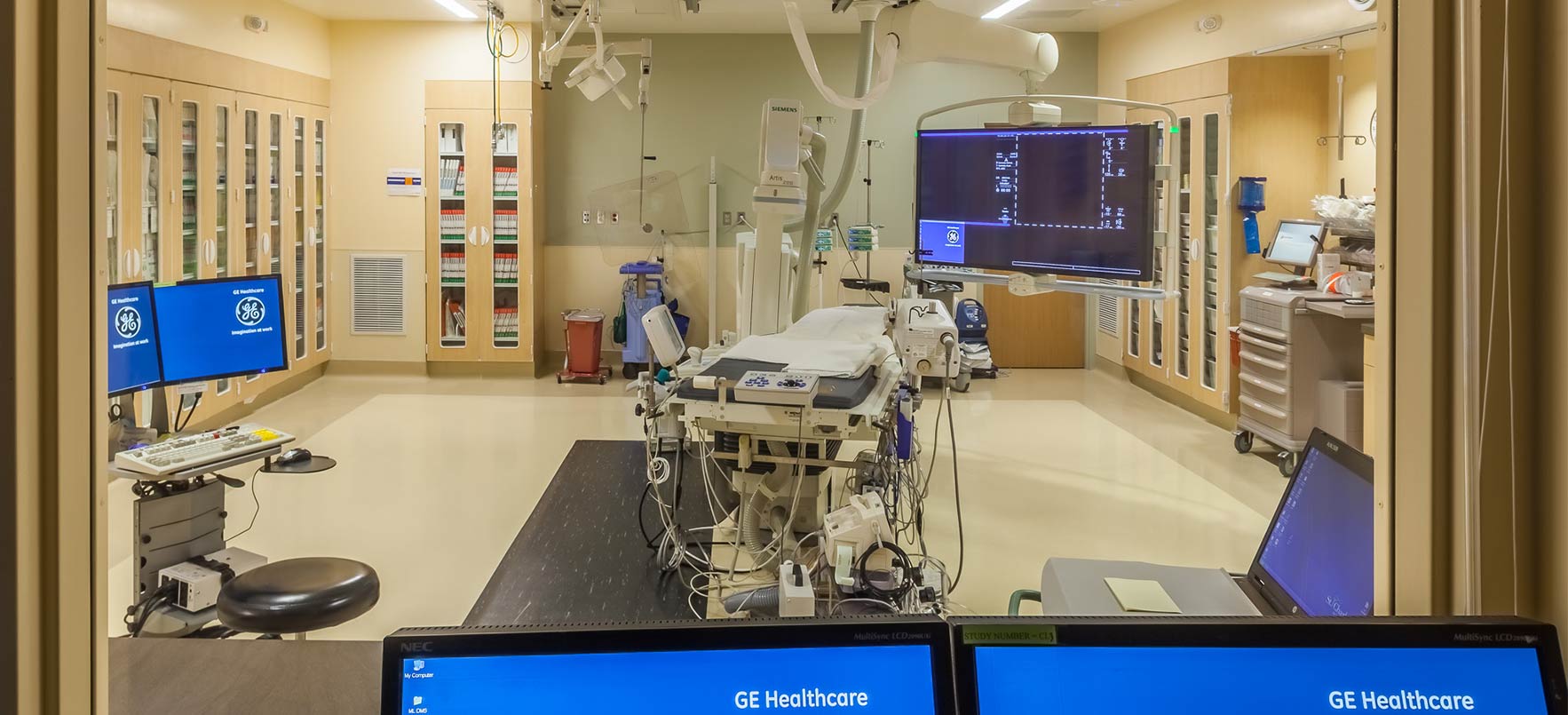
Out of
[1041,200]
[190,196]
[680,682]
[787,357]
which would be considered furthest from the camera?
[190,196]

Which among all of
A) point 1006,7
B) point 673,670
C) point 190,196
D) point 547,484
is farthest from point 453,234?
point 673,670

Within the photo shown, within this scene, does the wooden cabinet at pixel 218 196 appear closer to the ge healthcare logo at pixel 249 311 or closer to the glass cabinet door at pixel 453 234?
the glass cabinet door at pixel 453 234

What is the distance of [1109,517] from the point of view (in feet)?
15.2

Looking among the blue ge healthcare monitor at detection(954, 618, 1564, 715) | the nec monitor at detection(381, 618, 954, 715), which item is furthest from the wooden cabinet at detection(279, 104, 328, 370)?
the blue ge healthcare monitor at detection(954, 618, 1564, 715)

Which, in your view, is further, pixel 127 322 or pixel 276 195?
pixel 276 195

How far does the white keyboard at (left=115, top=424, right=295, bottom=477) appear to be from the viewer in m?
2.78

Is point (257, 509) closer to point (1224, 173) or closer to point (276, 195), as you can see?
point (276, 195)

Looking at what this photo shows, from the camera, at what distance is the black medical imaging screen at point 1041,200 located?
9.75 feet

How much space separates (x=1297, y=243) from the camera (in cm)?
560

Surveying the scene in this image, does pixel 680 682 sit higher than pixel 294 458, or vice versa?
pixel 680 682

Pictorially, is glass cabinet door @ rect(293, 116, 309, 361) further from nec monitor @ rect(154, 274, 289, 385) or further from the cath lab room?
nec monitor @ rect(154, 274, 289, 385)

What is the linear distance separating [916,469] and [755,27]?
472 centimetres

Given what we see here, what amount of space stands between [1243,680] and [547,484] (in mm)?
4520

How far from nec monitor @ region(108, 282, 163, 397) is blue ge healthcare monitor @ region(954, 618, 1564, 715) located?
2911mm
